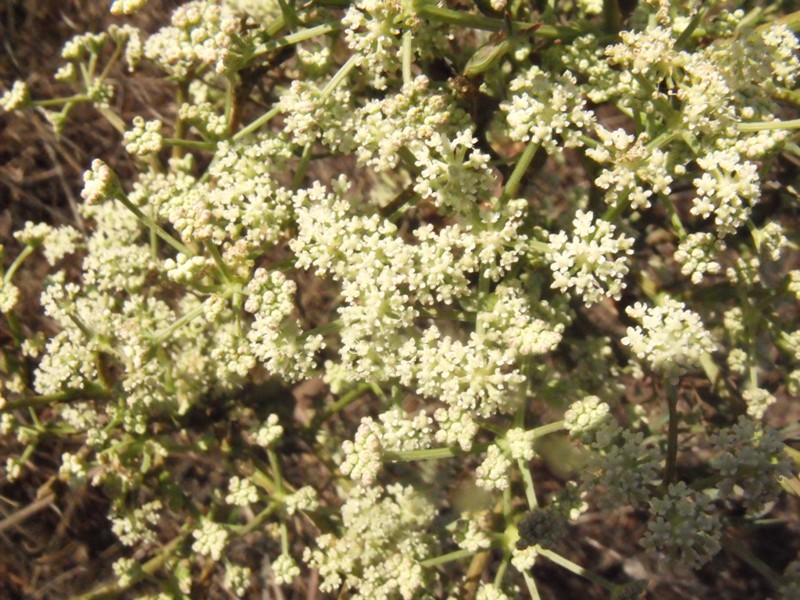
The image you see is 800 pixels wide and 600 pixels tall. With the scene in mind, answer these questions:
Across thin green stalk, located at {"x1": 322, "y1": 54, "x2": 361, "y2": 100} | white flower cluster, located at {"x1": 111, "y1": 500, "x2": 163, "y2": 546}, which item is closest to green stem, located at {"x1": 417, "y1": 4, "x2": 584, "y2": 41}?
Result: thin green stalk, located at {"x1": 322, "y1": 54, "x2": 361, "y2": 100}

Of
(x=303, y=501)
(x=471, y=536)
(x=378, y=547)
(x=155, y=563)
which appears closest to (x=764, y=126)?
(x=471, y=536)

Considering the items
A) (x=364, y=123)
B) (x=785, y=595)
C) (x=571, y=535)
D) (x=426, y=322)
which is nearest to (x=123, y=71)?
(x=426, y=322)

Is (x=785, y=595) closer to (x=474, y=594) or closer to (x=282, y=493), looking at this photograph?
(x=474, y=594)

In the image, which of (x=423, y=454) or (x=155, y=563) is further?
(x=155, y=563)

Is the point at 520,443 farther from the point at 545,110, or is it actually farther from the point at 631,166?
the point at 545,110

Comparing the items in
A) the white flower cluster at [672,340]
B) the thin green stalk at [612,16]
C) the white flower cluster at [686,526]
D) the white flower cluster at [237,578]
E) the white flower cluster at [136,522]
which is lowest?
the white flower cluster at [237,578]

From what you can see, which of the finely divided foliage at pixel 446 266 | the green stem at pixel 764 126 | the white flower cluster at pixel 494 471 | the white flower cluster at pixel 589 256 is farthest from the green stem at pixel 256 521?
the green stem at pixel 764 126

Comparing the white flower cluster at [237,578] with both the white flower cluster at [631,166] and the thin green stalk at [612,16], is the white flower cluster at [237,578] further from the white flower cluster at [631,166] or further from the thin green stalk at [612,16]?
the thin green stalk at [612,16]

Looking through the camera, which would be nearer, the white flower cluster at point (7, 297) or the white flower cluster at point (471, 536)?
the white flower cluster at point (471, 536)
